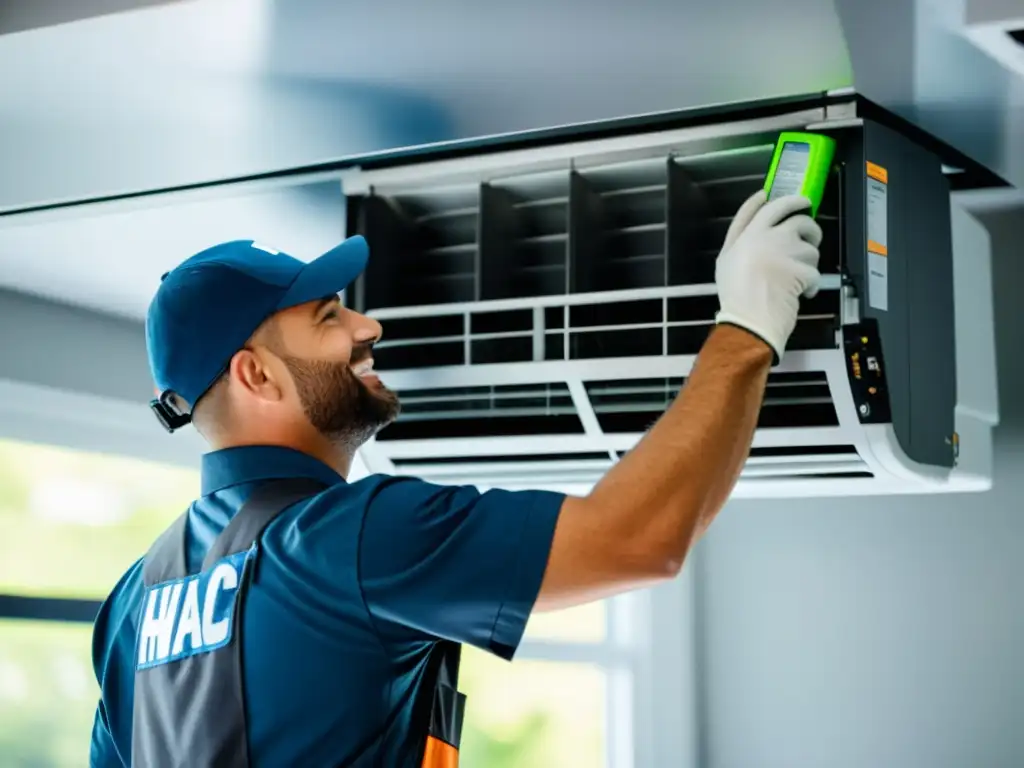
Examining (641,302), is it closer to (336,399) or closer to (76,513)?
(336,399)

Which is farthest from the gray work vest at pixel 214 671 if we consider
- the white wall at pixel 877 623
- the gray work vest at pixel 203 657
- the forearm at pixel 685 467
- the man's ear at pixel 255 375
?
the white wall at pixel 877 623

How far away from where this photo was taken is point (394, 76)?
56.4 inches

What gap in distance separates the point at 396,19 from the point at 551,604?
0.62 meters

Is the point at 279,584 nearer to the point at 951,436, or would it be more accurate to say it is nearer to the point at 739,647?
the point at 951,436

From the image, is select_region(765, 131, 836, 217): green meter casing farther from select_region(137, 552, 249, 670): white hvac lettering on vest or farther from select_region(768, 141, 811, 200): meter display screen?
select_region(137, 552, 249, 670): white hvac lettering on vest

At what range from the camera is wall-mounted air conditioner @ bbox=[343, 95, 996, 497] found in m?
1.54

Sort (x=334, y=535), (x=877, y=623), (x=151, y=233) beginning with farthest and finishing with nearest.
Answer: (x=877, y=623), (x=151, y=233), (x=334, y=535)

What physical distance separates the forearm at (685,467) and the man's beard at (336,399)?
42 cm

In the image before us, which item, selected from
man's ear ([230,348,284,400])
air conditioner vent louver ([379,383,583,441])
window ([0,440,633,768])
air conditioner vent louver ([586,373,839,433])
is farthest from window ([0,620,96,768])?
air conditioner vent louver ([586,373,839,433])

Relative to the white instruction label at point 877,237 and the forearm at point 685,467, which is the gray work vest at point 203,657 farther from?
the white instruction label at point 877,237

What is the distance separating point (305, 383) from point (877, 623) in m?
1.68

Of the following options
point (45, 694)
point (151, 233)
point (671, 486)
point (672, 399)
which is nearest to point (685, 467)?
point (671, 486)

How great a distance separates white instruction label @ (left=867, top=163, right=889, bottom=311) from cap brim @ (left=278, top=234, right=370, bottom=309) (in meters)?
0.64

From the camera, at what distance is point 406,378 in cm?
176
